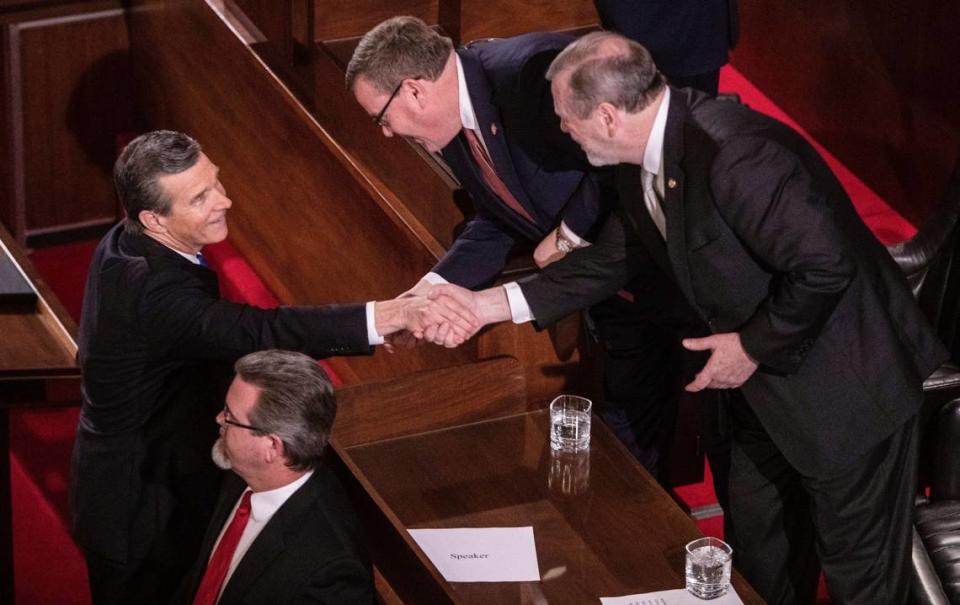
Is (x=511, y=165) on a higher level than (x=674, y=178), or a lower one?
lower

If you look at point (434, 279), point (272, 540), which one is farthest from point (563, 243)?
point (272, 540)

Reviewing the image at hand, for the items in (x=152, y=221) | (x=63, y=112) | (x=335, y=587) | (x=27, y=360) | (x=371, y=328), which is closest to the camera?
(x=335, y=587)

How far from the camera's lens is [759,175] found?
2.73 meters

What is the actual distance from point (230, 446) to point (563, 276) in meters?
0.83

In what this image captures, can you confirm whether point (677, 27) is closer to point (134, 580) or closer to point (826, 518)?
Result: point (826, 518)

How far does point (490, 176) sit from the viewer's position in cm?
341

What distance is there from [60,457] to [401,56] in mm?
1935

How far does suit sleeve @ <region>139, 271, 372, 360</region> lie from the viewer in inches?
124

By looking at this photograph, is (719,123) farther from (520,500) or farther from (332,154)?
(332,154)

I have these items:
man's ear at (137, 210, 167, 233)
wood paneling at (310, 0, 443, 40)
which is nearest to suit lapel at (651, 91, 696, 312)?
man's ear at (137, 210, 167, 233)

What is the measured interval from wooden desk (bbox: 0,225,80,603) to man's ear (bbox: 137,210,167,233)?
531 millimetres

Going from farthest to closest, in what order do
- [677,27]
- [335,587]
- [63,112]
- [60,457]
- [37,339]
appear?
[63,112] < [60,457] < [677,27] < [37,339] < [335,587]

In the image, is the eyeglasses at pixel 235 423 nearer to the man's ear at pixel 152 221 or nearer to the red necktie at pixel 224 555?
the red necktie at pixel 224 555

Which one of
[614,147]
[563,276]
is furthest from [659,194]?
[563,276]
